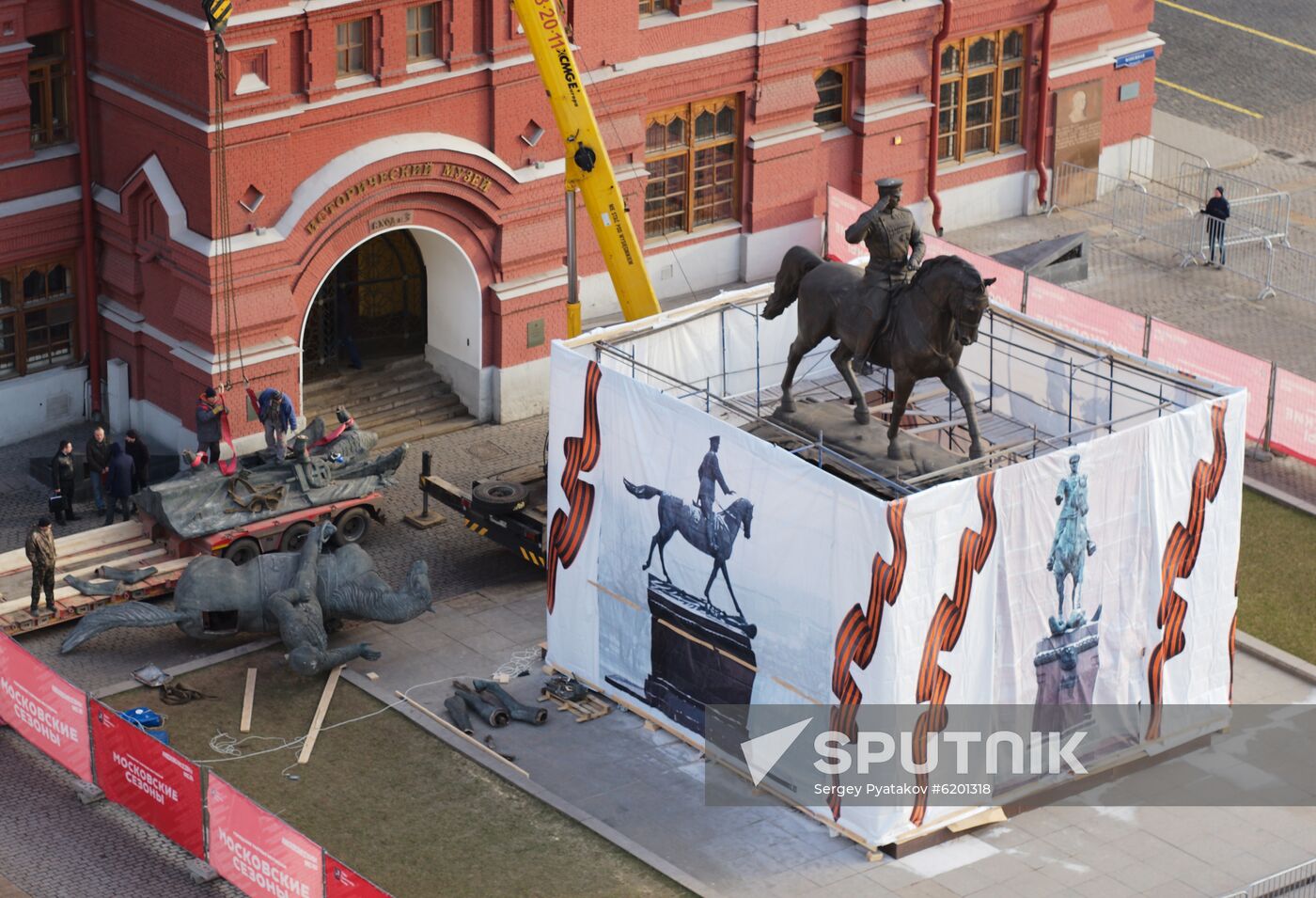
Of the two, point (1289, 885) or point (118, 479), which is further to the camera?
point (118, 479)

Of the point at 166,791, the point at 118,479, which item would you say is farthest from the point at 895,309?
the point at 118,479

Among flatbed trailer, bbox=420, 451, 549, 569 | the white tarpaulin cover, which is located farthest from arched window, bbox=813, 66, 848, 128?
the white tarpaulin cover

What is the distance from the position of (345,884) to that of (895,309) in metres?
11.6

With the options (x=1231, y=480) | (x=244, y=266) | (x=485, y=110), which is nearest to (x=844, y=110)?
(x=485, y=110)

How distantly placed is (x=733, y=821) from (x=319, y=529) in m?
9.10

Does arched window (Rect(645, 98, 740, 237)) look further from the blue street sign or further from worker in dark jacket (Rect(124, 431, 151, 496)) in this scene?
worker in dark jacket (Rect(124, 431, 151, 496))

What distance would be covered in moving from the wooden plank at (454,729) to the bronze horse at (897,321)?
688 centimetres

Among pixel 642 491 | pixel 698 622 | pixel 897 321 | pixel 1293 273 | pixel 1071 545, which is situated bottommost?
pixel 1293 273

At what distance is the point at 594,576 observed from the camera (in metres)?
40.5

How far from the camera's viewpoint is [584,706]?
133 ft

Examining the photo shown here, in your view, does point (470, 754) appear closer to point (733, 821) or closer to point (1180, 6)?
point (733, 821)

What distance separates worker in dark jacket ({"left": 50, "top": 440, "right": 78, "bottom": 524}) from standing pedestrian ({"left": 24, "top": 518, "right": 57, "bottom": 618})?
121 inches

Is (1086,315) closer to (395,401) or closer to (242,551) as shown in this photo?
(395,401)

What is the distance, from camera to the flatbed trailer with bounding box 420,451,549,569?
44.0 m
